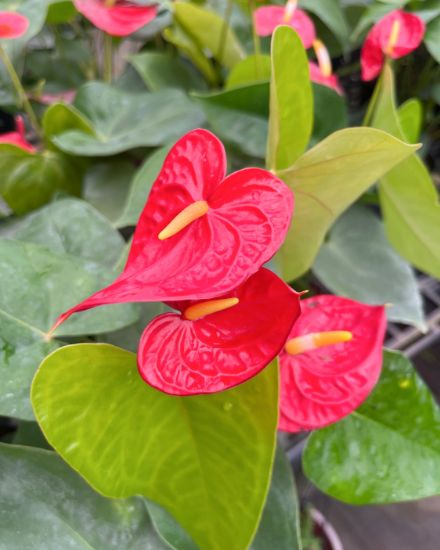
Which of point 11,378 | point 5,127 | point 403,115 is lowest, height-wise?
point 5,127

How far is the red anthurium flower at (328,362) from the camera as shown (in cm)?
37

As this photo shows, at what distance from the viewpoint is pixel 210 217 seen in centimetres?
31

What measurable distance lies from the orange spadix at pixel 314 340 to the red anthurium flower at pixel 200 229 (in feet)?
0.38

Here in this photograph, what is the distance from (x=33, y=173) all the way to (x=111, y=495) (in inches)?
14.8

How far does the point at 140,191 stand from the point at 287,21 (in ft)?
0.79

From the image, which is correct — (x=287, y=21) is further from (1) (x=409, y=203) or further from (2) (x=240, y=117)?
(1) (x=409, y=203)

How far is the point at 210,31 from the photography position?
637 millimetres

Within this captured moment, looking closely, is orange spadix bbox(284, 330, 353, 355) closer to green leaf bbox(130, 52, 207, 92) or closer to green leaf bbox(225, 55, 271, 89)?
green leaf bbox(225, 55, 271, 89)

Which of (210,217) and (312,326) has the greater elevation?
(210,217)

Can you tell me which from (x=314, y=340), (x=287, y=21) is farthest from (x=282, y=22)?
(x=314, y=340)

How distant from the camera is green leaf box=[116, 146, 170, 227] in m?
0.50

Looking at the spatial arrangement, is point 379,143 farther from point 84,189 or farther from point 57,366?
point 84,189

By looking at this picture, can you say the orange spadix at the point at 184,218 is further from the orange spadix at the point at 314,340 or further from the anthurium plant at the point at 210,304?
the orange spadix at the point at 314,340

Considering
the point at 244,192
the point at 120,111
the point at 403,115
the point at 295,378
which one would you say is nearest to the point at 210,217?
the point at 244,192
